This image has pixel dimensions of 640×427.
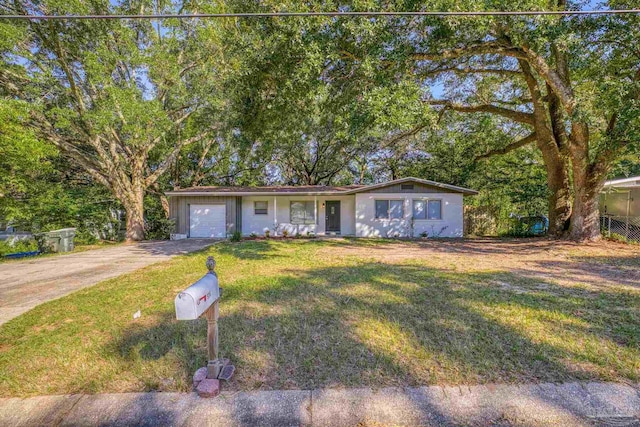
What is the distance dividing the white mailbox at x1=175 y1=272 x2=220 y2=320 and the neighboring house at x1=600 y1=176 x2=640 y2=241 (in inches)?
551

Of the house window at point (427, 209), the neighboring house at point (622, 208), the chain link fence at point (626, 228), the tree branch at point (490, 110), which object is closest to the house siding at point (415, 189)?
the house window at point (427, 209)

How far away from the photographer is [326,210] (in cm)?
1591

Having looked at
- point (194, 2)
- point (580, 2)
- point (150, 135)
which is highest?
point (194, 2)

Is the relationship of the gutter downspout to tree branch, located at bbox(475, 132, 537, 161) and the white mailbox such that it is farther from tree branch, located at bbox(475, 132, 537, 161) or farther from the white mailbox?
the white mailbox

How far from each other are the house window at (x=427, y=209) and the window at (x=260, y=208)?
759 centimetres

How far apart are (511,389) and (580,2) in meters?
10.8

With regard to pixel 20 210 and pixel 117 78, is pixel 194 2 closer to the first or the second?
pixel 117 78

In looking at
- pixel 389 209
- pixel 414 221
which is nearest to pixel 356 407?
pixel 389 209

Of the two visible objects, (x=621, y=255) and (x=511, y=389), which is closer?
(x=511, y=389)

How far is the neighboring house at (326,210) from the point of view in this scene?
47.8ft

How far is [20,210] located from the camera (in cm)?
1082

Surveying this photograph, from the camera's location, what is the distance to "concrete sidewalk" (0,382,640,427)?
2018mm

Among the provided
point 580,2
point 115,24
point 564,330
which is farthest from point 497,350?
point 115,24

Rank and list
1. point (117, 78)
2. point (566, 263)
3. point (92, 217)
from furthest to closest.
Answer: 1. point (92, 217)
2. point (117, 78)
3. point (566, 263)
